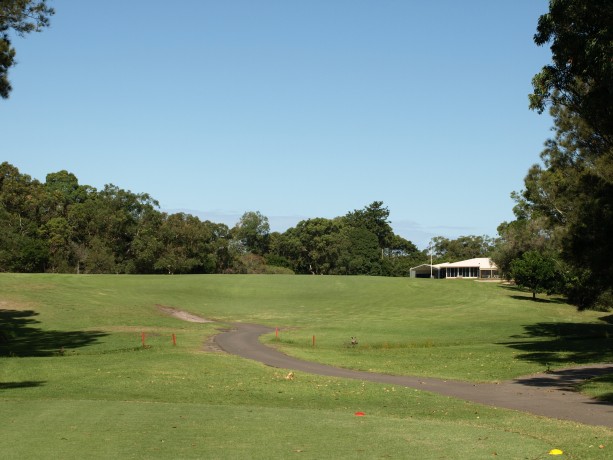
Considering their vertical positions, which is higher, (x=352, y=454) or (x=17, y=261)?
(x=17, y=261)

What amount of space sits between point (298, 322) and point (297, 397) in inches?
1624

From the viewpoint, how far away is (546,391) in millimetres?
22094

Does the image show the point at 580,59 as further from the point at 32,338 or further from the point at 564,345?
the point at 32,338

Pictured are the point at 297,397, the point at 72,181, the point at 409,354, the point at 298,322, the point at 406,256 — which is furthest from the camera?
the point at 406,256

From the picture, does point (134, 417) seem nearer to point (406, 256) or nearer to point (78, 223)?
point (78, 223)

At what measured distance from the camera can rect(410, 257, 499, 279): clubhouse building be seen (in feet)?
493

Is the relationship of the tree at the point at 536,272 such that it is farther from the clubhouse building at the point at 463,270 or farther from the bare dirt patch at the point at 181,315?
the clubhouse building at the point at 463,270

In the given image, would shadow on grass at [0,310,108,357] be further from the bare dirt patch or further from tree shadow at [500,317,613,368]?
tree shadow at [500,317,613,368]

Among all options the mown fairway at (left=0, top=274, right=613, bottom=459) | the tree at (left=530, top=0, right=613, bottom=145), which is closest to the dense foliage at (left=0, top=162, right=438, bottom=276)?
the mown fairway at (left=0, top=274, right=613, bottom=459)

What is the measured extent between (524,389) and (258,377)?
10.0 m

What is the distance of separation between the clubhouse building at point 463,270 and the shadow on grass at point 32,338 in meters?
107

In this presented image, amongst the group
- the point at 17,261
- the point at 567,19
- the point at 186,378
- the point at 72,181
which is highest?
the point at 72,181

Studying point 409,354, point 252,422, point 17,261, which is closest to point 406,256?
point 17,261

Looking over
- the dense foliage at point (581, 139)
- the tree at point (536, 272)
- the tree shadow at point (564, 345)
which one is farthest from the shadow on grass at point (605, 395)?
the tree at point (536, 272)
